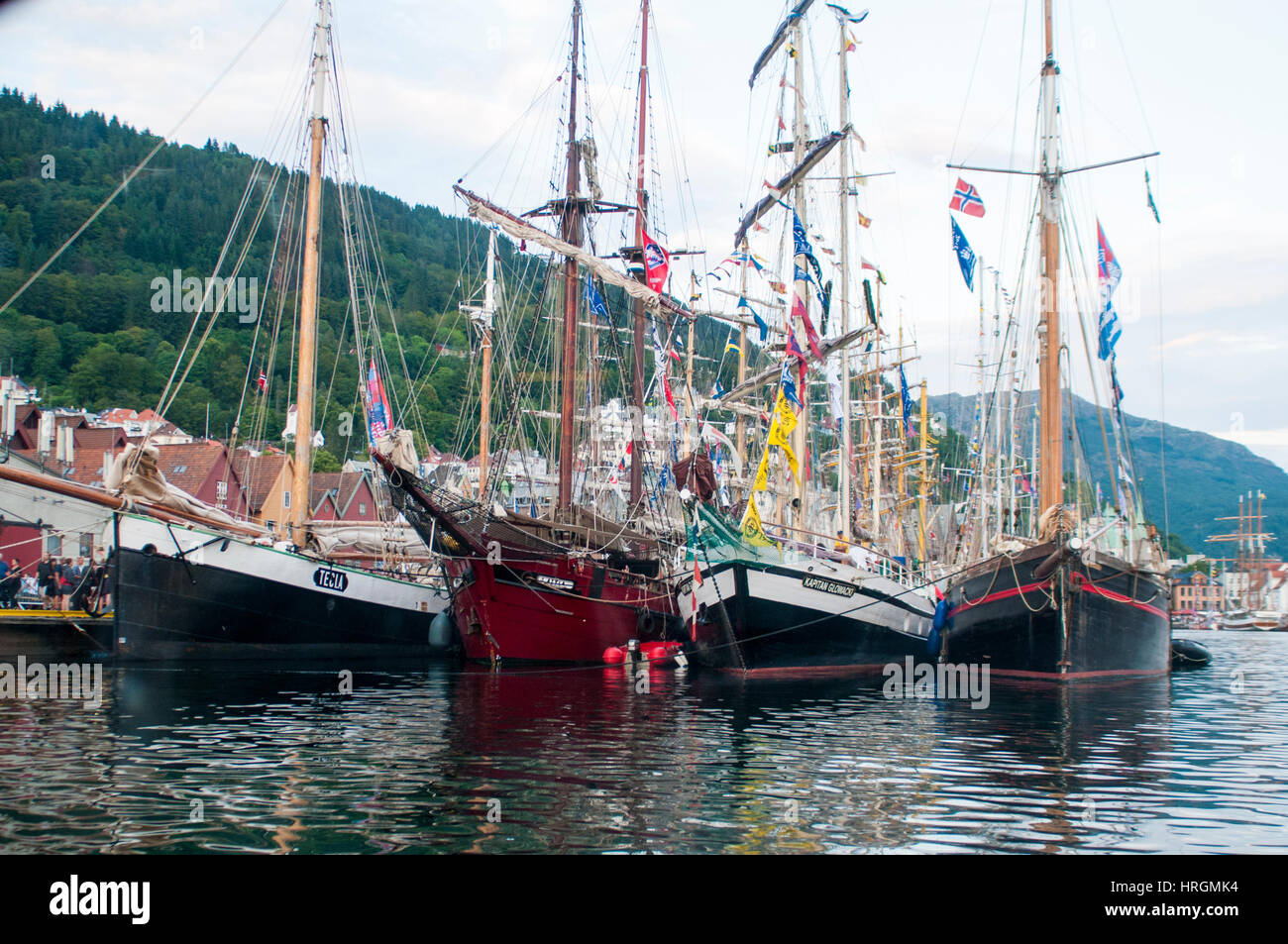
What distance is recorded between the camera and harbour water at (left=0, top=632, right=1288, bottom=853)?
30.5 feet

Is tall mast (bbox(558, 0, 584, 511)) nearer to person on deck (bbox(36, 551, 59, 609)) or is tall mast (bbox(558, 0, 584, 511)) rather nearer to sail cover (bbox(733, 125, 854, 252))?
sail cover (bbox(733, 125, 854, 252))

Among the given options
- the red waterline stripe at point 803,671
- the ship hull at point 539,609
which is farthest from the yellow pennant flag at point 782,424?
the ship hull at point 539,609

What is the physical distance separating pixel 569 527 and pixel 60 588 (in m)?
17.9

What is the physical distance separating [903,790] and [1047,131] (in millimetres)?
23577

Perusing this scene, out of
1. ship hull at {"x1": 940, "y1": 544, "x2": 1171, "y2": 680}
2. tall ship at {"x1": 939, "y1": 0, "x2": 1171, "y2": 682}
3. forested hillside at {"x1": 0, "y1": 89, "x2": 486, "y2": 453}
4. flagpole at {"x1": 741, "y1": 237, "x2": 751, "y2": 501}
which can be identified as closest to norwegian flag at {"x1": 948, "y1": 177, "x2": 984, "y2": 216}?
tall ship at {"x1": 939, "y1": 0, "x2": 1171, "y2": 682}

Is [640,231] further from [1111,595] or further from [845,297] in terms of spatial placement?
[1111,595]

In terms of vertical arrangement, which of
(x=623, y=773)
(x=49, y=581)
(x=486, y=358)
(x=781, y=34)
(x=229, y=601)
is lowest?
(x=623, y=773)

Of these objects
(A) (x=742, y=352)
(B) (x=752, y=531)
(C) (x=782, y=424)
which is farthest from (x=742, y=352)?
(B) (x=752, y=531)

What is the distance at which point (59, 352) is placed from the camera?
110 metres

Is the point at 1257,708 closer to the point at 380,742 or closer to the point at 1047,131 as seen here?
the point at 1047,131

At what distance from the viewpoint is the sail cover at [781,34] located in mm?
36812

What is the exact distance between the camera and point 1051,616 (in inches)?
1030
